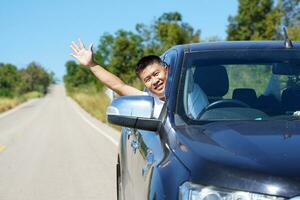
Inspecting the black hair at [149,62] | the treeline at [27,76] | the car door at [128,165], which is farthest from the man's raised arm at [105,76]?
the treeline at [27,76]

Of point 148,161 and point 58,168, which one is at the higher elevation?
point 148,161

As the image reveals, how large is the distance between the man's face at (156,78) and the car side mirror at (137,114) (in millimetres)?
979

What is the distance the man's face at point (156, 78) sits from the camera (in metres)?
4.60

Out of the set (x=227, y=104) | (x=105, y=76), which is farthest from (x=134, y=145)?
(x=105, y=76)

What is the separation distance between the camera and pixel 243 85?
443cm

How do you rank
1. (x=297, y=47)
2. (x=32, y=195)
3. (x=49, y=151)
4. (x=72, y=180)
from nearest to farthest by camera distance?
(x=297, y=47) < (x=32, y=195) < (x=72, y=180) < (x=49, y=151)

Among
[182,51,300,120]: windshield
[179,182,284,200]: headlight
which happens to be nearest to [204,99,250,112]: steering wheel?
[182,51,300,120]: windshield

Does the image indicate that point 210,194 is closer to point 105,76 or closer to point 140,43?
point 105,76

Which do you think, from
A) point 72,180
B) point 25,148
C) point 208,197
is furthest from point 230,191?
point 25,148

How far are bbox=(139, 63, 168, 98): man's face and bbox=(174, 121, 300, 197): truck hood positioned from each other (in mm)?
1300

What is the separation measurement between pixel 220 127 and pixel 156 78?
4.57ft

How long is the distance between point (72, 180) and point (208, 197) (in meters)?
7.18

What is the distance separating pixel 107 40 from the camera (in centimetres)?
8188

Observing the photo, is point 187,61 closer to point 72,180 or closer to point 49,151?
point 72,180
